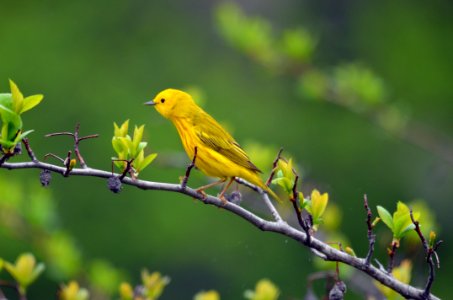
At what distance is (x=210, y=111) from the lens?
18141 mm

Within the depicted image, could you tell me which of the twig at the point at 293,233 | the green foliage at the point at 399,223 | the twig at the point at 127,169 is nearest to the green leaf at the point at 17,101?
the twig at the point at 293,233

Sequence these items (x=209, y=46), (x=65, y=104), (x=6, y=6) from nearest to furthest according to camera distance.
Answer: (x=65, y=104)
(x=209, y=46)
(x=6, y=6)

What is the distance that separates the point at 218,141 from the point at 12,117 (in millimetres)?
1290

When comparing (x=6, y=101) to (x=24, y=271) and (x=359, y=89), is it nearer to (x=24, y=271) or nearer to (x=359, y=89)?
(x=24, y=271)

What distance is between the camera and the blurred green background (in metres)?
16.7

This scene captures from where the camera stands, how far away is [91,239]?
1773 cm

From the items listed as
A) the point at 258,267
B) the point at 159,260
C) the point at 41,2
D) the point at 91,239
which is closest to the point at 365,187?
the point at 258,267

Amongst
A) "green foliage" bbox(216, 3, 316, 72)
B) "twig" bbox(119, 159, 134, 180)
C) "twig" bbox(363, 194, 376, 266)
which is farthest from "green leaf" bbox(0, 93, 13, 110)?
"green foliage" bbox(216, 3, 316, 72)

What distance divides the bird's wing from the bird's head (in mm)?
74

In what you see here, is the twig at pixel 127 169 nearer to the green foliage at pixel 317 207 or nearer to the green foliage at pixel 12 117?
the green foliage at pixel 12 117

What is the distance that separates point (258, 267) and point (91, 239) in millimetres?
3445

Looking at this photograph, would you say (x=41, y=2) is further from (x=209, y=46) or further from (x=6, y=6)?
(x=209, y=46)

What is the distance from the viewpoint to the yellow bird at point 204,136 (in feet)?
12.6

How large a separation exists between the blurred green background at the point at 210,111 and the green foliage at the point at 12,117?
11.2 meters
